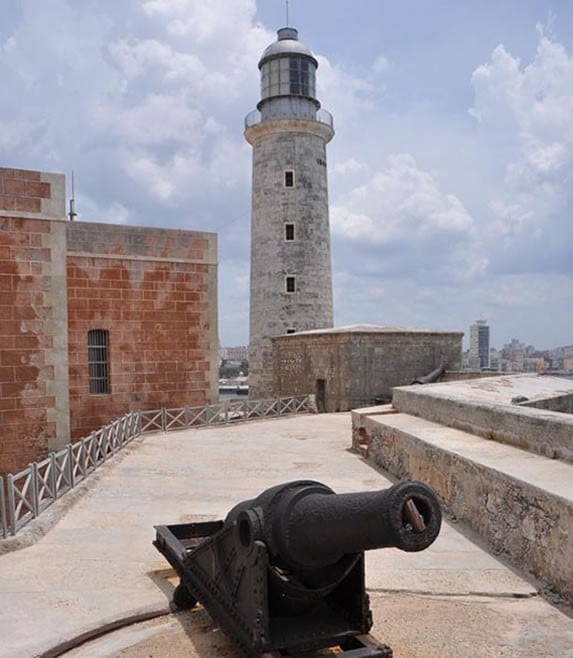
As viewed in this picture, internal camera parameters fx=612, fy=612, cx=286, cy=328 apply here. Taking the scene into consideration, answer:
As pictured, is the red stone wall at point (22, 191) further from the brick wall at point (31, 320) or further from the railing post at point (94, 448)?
the railing post at point (94, 448)

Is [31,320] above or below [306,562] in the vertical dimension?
above

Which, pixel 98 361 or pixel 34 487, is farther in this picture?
pixel 98 361

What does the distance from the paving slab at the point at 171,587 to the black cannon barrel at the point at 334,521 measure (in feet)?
3.31

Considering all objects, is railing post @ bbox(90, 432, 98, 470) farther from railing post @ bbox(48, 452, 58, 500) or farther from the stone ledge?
the stone ledge

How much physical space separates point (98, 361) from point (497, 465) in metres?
9.28

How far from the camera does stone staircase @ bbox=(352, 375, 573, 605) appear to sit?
4.48 metres

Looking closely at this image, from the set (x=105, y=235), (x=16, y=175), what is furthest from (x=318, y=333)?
(x=16, y=175)

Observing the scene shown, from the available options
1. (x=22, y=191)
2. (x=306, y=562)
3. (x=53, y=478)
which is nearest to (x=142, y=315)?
(x=22, y=191)

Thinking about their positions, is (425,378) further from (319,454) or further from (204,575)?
Answer: (204,575)

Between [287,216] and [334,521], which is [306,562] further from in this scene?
[287,216]

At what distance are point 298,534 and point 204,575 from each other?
3.78 feet

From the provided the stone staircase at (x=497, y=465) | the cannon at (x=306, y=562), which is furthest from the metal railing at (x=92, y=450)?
the stone staircase at (x=497, y=465)

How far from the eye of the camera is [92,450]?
29.2ft

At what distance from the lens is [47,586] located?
4766 mm
